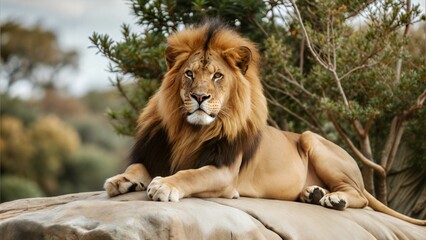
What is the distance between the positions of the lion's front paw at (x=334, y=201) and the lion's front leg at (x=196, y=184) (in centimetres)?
82

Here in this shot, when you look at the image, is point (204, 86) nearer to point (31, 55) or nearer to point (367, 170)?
point (367, 170)

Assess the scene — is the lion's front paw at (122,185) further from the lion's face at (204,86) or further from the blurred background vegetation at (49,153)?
the blurred background vegetation at (49,153)

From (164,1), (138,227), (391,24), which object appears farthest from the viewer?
(164,1)

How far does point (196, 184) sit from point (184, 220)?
604 mm

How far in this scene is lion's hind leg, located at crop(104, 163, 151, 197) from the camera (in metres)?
5.51

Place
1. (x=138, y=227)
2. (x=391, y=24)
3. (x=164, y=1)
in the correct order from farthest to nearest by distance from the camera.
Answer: (x=164, y=1), (x=391, y=24), (x=138, y=227)

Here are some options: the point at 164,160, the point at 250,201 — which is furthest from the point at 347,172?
the point at 164,160

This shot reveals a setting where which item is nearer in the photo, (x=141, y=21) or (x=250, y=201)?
(x=250, y=201)

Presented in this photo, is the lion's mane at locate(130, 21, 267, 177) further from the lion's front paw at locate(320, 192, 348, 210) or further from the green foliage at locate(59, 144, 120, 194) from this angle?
the green foliage at locate(59, 144, 120, 194)

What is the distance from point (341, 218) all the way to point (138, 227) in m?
2.03

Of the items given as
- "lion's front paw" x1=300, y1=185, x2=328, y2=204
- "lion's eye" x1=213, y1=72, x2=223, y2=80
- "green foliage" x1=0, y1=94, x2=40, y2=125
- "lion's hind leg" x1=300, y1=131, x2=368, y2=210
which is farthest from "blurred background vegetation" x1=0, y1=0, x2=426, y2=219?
"green foliage" x1=0, y1=94, x2=40, y2=125

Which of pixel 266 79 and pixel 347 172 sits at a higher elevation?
pixel 266 79

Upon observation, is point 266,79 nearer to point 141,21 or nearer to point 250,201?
point 141,21

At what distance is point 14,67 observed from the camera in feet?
168
